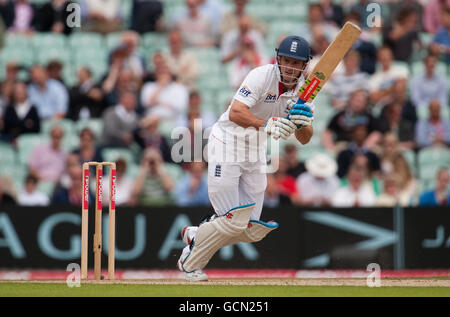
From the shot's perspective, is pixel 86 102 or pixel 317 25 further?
pixel 317 25

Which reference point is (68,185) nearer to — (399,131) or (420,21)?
(399,131)

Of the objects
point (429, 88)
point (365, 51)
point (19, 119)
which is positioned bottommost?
point (19, 119)

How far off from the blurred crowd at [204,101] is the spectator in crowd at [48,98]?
0.01 metres

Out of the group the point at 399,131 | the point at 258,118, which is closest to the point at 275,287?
the point at 258,118

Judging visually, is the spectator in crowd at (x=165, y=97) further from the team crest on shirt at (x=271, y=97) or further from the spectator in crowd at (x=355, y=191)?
the team crest on shirt at (x=271, y=97)

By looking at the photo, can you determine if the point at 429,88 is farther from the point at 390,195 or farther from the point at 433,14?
the point at 390,195

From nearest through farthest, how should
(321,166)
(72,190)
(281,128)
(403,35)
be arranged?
(281,128) → (72,190) → (321,166) → (403,35)

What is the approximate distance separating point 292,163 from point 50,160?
9.72 feet

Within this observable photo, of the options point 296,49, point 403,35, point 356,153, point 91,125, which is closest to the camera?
point 296,49

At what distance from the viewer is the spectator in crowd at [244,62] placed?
1202cm

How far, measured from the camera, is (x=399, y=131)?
1153cm

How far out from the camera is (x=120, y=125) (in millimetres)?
11305

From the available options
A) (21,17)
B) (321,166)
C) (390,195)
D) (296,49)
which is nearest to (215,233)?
(296,49)
